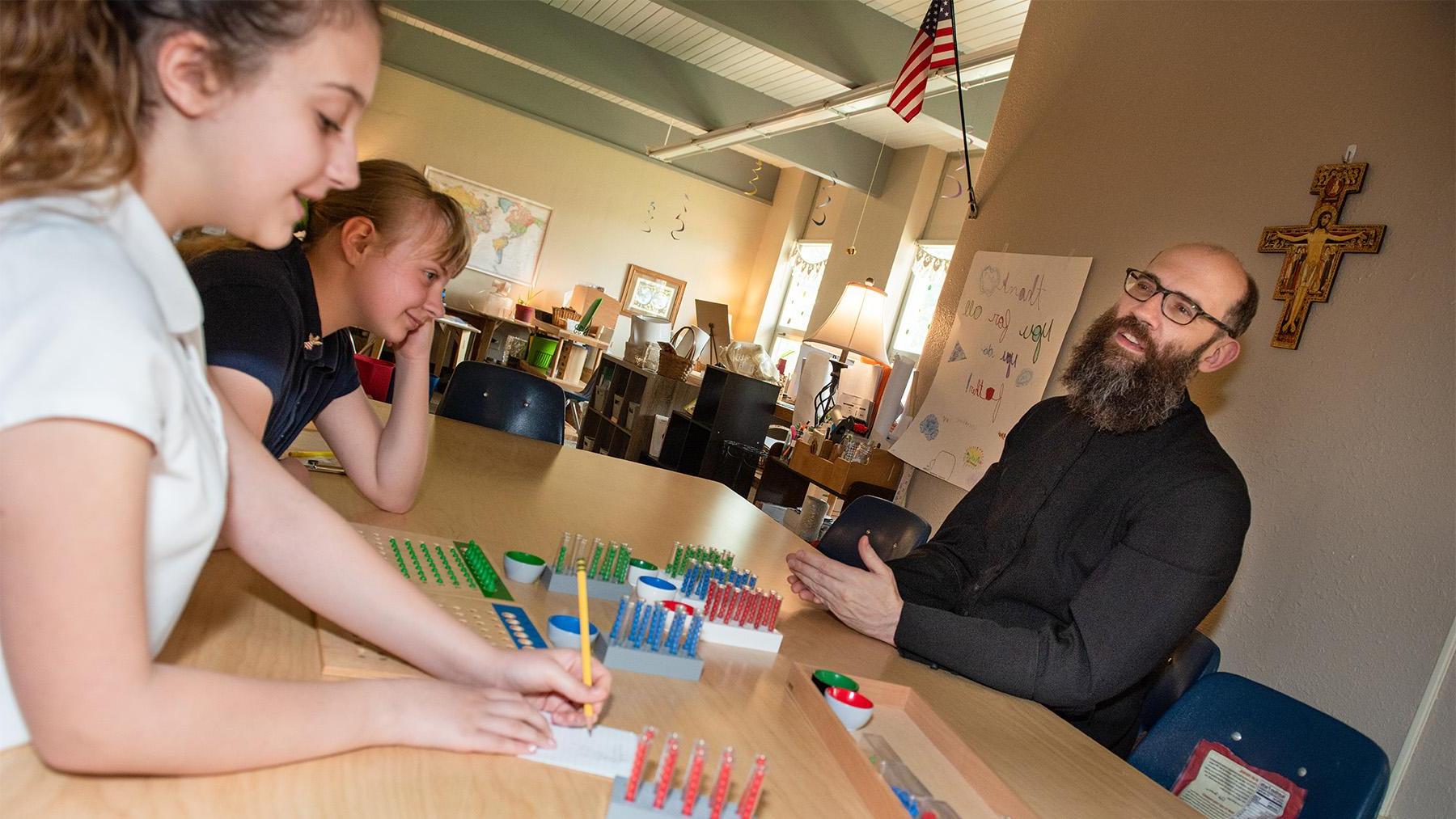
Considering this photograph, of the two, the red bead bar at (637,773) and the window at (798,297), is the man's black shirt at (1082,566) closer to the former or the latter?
the red bead bar at (637,773)

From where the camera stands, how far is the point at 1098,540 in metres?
2.00

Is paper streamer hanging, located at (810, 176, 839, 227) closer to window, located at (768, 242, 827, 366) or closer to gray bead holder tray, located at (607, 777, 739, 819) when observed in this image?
window, located at (768, 242, 827, 366)

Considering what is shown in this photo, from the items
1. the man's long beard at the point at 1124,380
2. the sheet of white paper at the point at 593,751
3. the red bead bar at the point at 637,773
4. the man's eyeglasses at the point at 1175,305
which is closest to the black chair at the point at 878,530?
the man's long beard at the point at 1124,380

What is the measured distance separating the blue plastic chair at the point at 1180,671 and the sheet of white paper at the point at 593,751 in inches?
52.9

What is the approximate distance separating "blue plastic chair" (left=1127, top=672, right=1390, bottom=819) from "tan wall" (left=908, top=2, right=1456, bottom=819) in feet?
1.63

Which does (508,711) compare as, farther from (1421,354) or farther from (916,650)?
(1421,354)

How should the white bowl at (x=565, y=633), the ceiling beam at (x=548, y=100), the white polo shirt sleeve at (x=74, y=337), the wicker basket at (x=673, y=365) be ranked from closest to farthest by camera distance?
the white polo shirt sleeve at (x=74, y=337) → the white bowl at (x=565, y=633) → the wicker basket at (x=673, y=365) → the ceiling beam at (x=548, y=100)

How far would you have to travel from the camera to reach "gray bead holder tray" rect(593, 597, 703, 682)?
1283mm

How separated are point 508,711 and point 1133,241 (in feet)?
9.13

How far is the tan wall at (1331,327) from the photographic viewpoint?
204 cm

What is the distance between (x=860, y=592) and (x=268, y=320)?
1060 millimetres

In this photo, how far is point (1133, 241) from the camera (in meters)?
3.17

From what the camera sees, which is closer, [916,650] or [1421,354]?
[916,650]

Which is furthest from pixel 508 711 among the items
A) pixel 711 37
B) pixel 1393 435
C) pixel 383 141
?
pixel 383 141
